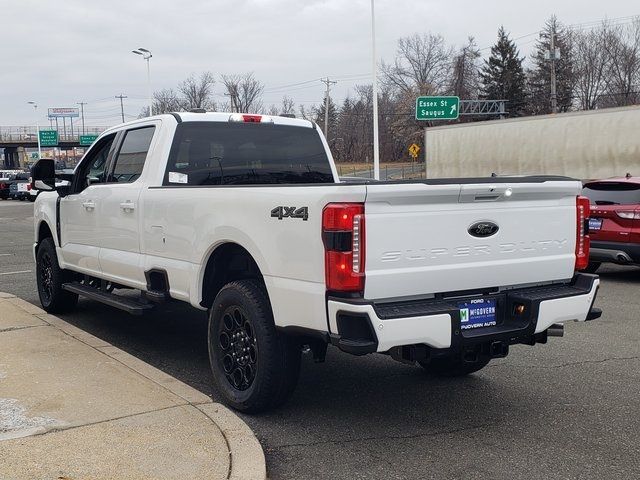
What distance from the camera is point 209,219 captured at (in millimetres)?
5156

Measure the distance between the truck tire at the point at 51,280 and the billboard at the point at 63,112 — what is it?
130 meters

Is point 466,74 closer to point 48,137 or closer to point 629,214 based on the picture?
point 48,137

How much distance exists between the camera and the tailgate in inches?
163

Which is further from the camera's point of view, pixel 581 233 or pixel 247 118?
pixel 247 118

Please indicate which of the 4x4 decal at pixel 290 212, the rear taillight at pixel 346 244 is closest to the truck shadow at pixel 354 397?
the rear taillight at pixel 346 244

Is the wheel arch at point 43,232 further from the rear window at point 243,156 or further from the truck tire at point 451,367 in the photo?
the truck tire at point 451,367

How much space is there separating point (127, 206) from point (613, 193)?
25.8 ft

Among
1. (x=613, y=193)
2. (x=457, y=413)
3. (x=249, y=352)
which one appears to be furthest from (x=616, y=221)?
(x=249, y=352)

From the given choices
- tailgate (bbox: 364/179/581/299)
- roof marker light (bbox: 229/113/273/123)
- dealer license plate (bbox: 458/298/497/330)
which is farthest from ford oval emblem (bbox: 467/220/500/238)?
roof marker light (bbox: 229/113/273/123)

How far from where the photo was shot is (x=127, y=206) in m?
6.33

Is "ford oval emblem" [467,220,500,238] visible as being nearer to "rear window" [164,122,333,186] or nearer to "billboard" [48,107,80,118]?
"rear window" [164,122,333,186]

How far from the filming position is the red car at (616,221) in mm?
10758

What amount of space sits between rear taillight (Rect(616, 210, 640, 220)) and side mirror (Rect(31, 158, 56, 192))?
7916mm

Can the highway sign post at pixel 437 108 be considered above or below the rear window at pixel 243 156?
above
